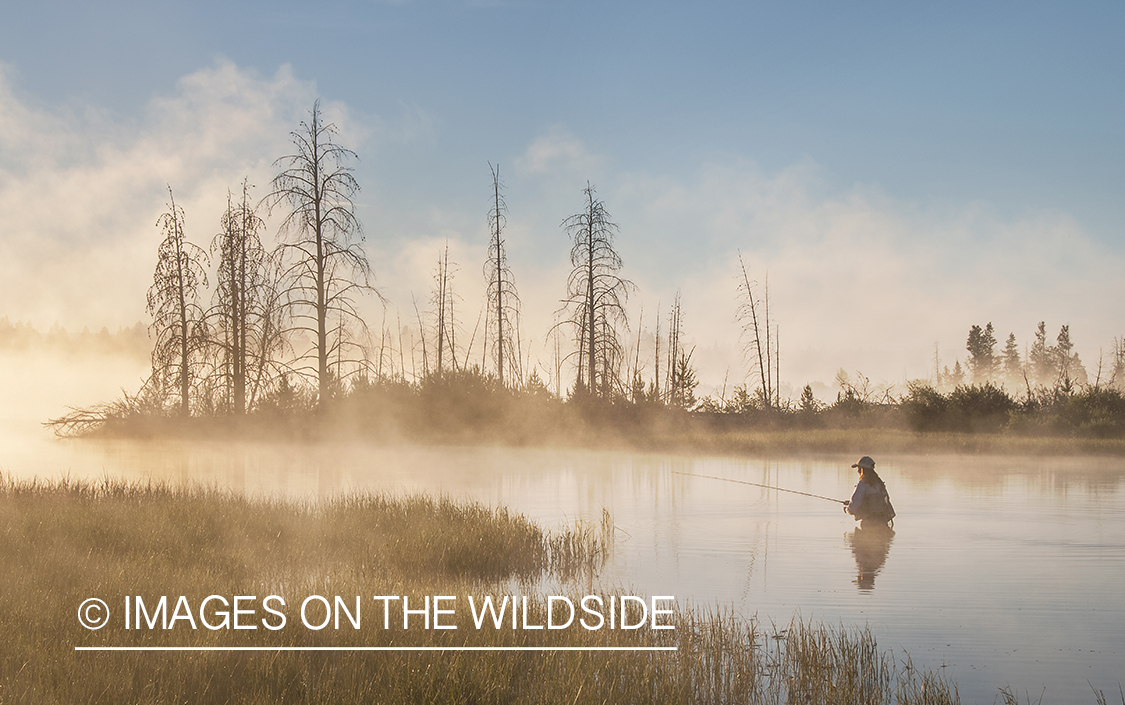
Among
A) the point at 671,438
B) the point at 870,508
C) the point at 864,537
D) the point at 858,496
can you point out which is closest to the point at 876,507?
the point at 870,508

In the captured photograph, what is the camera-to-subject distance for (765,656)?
7.67 meters

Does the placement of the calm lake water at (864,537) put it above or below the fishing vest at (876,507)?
below

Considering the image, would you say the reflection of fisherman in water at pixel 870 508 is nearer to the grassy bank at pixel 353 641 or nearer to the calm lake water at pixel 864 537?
the calm lake water at pixel 864 537

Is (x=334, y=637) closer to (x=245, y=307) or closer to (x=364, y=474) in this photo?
(x=364, y=474)

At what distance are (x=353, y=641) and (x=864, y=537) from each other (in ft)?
36.3

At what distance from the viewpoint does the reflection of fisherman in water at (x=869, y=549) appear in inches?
458

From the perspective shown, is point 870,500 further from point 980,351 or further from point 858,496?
point 980,351

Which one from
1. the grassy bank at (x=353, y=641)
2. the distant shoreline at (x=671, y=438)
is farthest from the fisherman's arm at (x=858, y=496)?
the distant shoreline at (x=671, y=438)

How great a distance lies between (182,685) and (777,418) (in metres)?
44.5

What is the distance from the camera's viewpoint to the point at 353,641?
688cm

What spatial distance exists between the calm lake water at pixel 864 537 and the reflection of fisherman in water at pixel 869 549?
6 centimetres

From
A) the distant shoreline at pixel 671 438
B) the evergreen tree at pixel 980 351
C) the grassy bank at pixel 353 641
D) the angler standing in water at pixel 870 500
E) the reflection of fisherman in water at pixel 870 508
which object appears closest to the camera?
the grassy bank at pixel 353 641

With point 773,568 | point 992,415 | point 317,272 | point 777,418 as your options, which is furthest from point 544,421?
point 773,568

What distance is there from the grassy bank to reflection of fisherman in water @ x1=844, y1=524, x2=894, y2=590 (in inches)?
128
